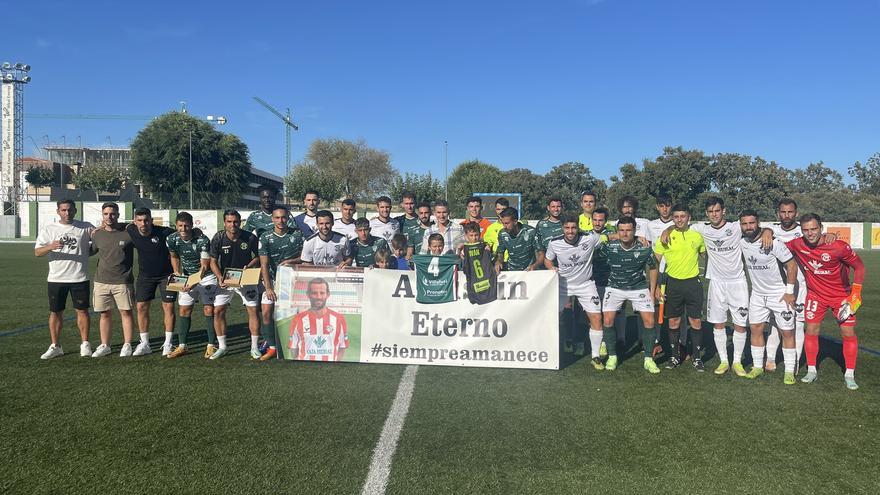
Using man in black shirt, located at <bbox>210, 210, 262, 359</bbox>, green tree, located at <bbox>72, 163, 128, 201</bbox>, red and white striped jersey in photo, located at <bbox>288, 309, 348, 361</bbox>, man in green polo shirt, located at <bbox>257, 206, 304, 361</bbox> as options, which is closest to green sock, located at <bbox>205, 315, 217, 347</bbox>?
man in black shirt, located at <bbox>210, 210, 262, 359</bbox>

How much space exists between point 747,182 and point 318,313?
163ft

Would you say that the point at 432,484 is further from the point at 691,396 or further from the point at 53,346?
the point at 53,346

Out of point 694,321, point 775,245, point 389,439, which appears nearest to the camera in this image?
point 389,439

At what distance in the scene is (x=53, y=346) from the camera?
6.57 meters

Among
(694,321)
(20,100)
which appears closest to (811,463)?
(694,321)

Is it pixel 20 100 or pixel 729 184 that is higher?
pixel 20 100

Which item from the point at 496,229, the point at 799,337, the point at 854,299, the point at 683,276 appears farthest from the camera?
the point at 496,229

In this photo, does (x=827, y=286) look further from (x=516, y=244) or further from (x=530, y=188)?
(x=530, y=188)

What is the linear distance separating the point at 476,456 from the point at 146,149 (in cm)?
5667

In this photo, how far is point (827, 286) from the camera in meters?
5.78

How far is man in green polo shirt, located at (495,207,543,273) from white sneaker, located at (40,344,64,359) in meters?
5.44

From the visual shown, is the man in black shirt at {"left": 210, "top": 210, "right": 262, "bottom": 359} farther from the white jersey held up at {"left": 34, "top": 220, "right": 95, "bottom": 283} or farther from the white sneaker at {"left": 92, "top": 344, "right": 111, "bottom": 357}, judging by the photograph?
the white jersey held up at {"left": 34, "top": 220, "right": 95, "bottom": 283}

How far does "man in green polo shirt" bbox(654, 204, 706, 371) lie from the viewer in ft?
Answer: 20.9

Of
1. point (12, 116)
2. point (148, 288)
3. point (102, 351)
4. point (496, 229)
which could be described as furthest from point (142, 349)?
point (12, 116)
